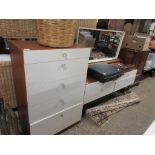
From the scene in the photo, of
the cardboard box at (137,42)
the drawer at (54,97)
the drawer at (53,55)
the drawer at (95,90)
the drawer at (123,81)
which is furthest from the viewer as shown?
the cardboard box at (137,42)

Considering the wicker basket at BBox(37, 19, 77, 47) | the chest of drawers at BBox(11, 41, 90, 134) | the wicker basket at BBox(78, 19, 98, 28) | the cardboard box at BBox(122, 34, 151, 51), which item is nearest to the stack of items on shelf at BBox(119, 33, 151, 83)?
the cardboard box at BBox(122, 34, 151, 51)

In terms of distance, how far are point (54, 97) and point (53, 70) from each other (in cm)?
26

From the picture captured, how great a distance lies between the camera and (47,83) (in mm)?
1103

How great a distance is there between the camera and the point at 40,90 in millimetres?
1088

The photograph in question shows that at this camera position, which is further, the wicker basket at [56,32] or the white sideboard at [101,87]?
the white sideboard at [101,87]

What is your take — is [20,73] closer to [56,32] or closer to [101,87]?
[56,32]

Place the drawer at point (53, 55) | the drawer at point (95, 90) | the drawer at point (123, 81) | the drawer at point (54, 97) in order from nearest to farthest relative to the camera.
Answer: the drawer at point (53, 55) → the drawer at point (54, 97) → the drawer at point (95, 90) → the drawer at point (123, 81)

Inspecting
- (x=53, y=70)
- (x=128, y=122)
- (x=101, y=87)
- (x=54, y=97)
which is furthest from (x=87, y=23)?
(x=128, y=122)

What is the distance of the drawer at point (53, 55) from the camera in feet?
3.04

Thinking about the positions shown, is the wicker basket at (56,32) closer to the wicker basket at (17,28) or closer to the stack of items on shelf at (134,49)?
the wicker basket at (17,28)

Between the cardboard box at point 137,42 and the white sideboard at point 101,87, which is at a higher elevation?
the cardboard box at point 137,42

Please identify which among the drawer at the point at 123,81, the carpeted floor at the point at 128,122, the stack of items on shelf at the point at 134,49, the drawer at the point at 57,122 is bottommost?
the carpeted floor at the point at 128,122

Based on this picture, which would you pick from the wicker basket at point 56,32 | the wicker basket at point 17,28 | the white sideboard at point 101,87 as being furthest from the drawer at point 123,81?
the wicker basket at point 17,28
